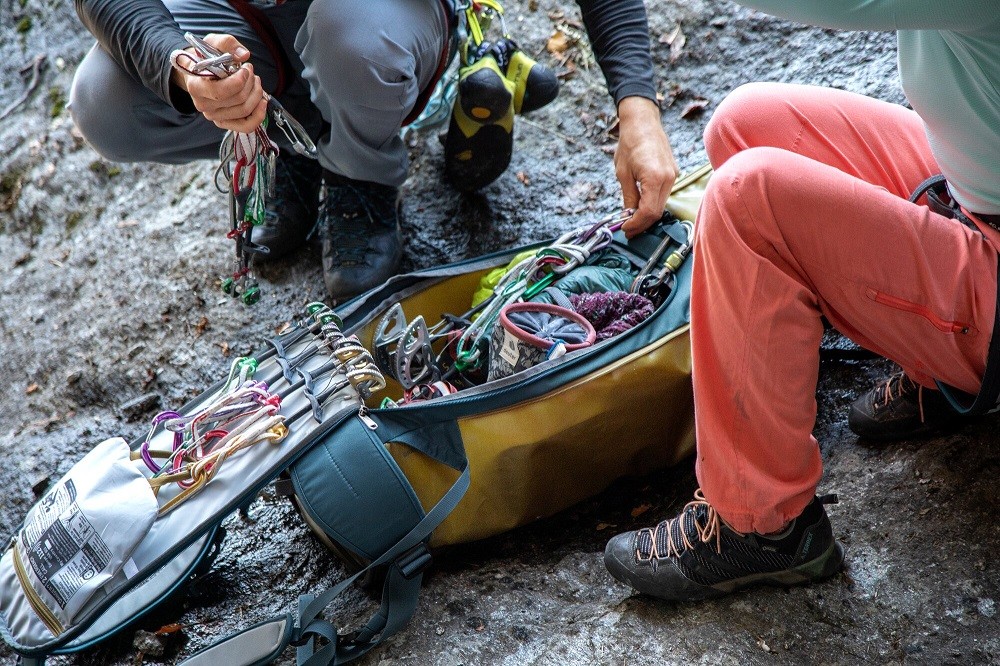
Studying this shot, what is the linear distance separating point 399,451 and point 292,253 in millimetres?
1407

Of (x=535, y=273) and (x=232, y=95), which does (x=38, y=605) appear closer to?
(x=232, y=95)

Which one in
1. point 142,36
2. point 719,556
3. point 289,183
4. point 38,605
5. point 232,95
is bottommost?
point 719,556

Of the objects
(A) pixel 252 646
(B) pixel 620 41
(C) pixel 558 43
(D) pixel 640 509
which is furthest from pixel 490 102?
(A) pixel 252 646

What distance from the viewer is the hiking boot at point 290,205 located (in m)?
2.80

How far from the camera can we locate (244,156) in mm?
2088

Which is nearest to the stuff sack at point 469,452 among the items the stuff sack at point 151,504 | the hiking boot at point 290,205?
the stuff sack at point 151,504

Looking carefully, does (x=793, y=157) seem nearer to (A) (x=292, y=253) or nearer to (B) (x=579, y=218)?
(B) (x=579, y=218)

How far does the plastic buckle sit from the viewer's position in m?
1.77

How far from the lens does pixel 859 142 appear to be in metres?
1.77

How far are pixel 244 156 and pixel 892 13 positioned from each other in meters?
1.52

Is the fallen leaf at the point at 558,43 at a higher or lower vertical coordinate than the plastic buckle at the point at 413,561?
higher

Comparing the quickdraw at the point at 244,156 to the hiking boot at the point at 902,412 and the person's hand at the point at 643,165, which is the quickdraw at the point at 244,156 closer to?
the person's hand at the point at 643,165

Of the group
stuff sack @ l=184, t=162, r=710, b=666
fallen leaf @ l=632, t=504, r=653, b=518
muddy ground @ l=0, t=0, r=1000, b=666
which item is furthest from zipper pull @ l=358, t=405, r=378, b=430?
fallen leaf @ l=632, t=504, r=653, b=518

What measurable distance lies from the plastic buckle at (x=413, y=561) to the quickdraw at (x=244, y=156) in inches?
35.4
